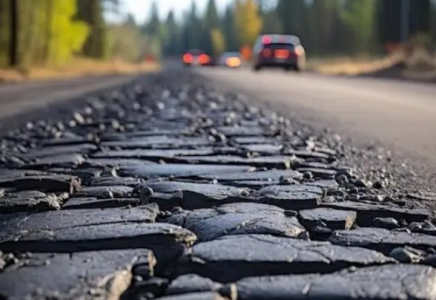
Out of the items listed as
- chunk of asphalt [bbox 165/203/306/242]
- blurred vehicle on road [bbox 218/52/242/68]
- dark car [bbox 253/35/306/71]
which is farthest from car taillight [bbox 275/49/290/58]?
chunk of asphalt [bbox 165/203/306/242]

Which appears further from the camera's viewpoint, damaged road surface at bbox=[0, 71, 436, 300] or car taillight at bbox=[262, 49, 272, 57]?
car taillight at bbox=[262, 49, 272, 57]

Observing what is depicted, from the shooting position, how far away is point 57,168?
5.51m

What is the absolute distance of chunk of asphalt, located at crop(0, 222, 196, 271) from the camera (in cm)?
307

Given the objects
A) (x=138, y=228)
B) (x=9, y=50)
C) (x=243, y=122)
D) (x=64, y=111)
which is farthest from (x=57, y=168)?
(x=9, y=50)

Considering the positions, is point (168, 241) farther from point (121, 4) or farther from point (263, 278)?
point (121, 4)

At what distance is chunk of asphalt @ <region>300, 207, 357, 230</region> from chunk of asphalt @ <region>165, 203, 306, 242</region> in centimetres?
5

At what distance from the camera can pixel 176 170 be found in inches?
209

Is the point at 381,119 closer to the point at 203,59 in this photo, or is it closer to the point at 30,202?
the point at 30,202

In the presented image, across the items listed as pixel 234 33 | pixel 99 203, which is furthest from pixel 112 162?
pixel 234 33

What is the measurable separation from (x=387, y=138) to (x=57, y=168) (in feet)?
11.4

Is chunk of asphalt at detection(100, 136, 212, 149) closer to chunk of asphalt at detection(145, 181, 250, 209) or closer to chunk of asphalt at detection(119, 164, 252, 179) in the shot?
chunk of asphalt at detection(119, 164, 252, 179)

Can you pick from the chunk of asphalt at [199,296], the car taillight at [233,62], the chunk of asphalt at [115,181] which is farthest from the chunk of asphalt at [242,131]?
the car taillight at [233,62]

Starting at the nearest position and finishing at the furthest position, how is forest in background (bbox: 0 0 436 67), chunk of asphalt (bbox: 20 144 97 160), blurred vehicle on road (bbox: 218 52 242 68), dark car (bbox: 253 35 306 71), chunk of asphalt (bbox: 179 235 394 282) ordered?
chunk of asphalt (bbox: 179 235 394 282), chunk of asphalt (bbox: 20 144 97 160), dark car (bbox: 253 35 306 71), forest in background (bbox: 0 0 436 67), blurred vehicle on road (bbox: 218 52 242 68)

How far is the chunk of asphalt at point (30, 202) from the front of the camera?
13.0ft
